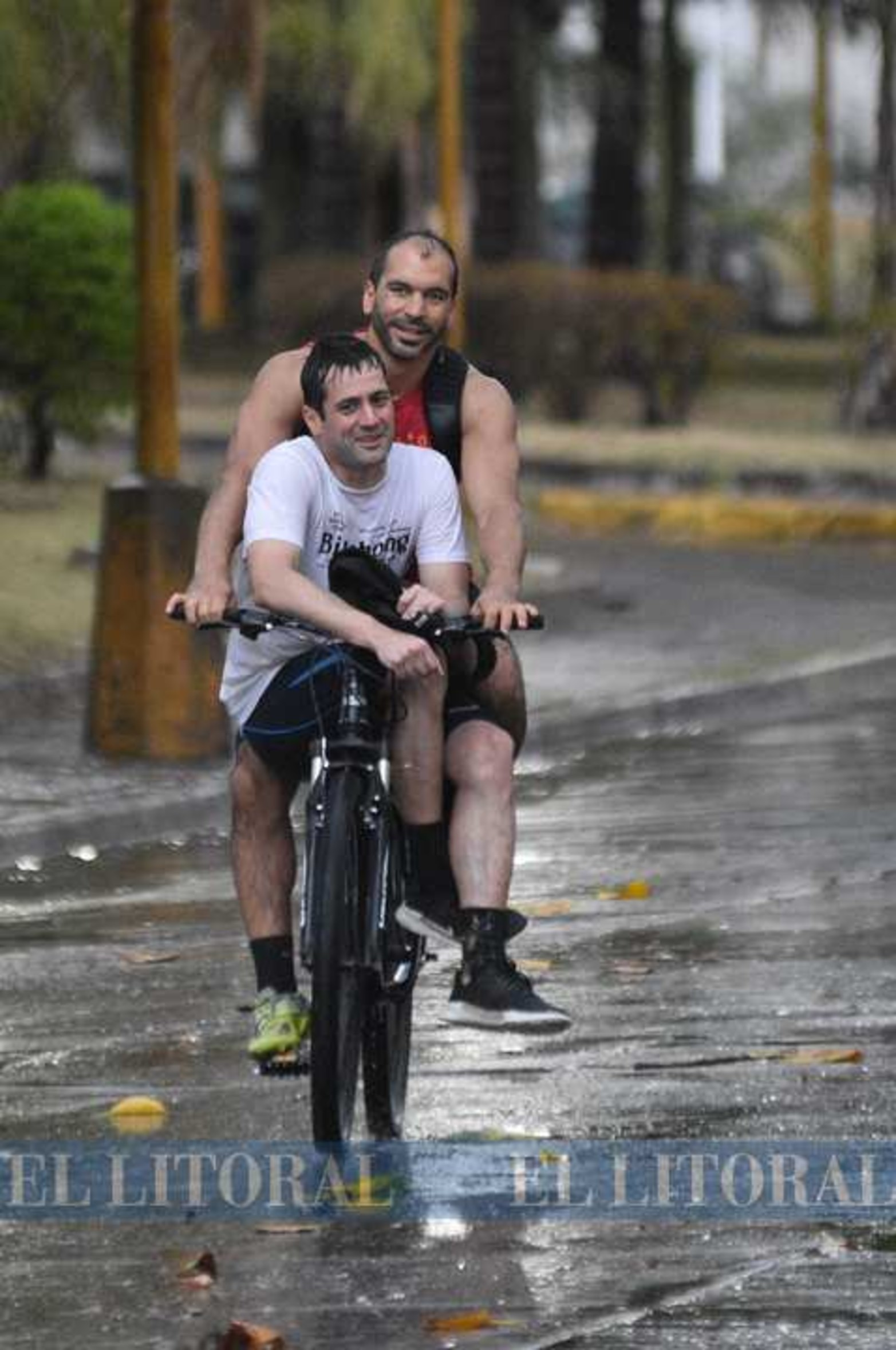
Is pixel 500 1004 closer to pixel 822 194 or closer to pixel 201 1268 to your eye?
pixel 201 1268

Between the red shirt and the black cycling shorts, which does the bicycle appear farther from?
the red shirt

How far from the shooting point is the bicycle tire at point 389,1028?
7.94 meters

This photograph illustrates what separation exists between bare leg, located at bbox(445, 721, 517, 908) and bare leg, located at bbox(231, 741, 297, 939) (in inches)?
14.0

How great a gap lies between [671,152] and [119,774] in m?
37.4

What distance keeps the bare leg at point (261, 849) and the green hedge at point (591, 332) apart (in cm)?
2474

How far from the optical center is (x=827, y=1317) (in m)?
6.56

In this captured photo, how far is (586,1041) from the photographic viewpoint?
909 cm

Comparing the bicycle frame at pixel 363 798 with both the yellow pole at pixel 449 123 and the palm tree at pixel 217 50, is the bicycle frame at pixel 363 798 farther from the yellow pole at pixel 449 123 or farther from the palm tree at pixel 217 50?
the yellow pole at pixel 449 123

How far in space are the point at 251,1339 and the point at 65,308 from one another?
1742 cm

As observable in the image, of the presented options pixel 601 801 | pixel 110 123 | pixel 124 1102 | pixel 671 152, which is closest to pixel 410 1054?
pixel 124 1102

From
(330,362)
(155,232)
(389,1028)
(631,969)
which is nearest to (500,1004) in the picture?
(389,1028)

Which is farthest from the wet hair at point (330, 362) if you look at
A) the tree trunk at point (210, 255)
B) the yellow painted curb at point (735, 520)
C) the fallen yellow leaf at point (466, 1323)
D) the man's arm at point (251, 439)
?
the tree trunk at point (210, 255)

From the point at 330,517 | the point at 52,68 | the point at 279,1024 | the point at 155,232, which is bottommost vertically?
the point at 279,1024

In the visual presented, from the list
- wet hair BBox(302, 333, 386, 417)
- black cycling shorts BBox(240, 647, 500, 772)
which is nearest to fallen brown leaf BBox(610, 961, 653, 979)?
black cycling shorts BBox(240, 647, 500, 772)
